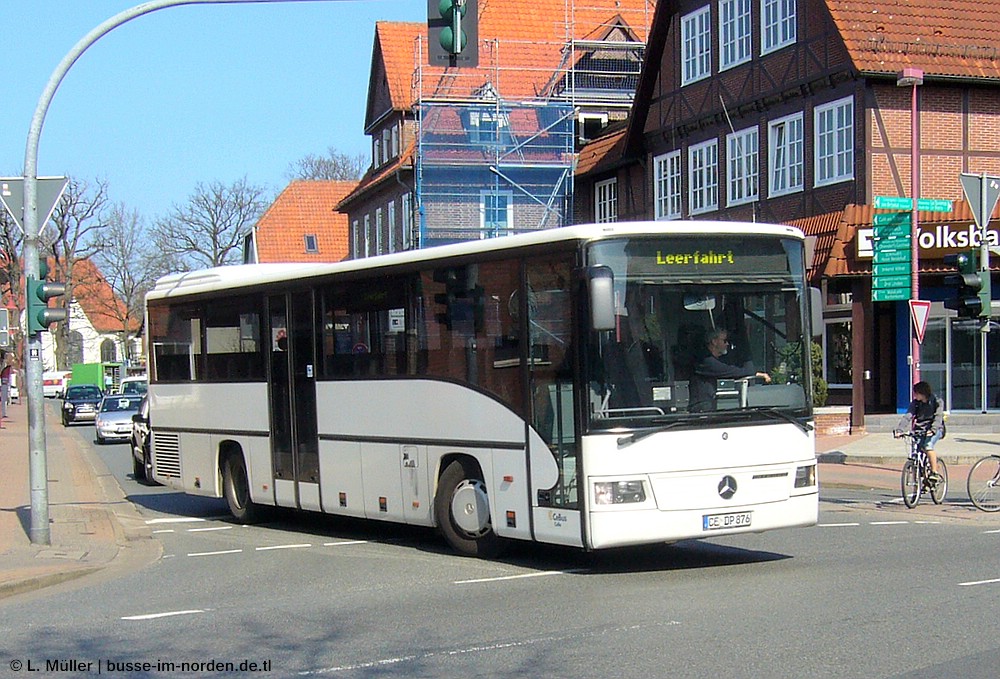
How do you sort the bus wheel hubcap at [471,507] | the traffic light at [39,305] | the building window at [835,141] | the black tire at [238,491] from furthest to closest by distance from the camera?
1. the building window at [835,141]
2. the black tire at [238,491]
3. the traffic light at [39,305]
4. the bus wheel hubcap at [471,507]

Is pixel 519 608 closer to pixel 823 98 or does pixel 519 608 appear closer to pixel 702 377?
pixel 702 377

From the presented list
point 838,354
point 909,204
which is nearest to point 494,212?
point 838,354

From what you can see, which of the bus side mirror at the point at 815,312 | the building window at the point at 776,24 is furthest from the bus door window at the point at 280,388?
the building window at the point at 776,24

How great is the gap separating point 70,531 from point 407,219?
33.6 meters

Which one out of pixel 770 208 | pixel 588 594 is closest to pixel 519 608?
pixel 588 594

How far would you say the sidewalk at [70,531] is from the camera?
42.5ft

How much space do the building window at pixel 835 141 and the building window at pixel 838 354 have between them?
3.73 m

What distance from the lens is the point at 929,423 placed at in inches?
688

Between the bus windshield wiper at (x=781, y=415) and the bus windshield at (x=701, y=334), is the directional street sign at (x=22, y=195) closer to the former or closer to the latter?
the bus windshield at (x=701, y=334)

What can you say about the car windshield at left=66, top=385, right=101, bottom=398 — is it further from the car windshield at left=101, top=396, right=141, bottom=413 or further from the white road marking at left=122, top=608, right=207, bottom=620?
the white road marking at left=122, top=608, right=207, bottom=620

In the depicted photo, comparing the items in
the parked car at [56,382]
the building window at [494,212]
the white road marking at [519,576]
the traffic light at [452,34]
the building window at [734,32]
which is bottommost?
the parked car at [56,382]

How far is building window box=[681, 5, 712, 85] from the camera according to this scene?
118ft

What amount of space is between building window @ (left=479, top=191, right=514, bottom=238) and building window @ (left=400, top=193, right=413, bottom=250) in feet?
9.28

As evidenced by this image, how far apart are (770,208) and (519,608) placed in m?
24.9
